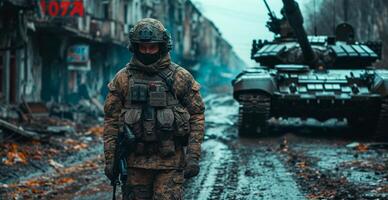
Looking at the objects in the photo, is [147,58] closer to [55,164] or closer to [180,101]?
[180,101]

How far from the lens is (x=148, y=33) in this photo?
16.2 feet

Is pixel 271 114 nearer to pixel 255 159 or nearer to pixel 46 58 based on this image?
pixel 255 159

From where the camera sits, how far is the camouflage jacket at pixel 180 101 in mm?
5016

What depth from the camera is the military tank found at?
13.4 m

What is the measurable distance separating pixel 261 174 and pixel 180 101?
4.30 m

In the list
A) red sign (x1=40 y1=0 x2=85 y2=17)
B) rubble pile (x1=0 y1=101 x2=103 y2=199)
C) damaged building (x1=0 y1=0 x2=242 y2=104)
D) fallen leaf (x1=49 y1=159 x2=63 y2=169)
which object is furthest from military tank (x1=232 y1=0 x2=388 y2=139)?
red sign (x1=40 y1=0 x2=85 y2=17)

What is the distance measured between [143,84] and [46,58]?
70.8 feet

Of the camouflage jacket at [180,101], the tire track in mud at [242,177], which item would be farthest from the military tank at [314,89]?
the camouflage jacket at [180,101]

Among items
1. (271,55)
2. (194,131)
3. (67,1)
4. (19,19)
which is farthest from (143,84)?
(67,1)

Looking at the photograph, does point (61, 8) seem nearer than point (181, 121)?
No

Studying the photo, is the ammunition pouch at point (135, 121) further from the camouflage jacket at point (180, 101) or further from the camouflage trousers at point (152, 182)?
the camouflage trousers at point (152, 182)

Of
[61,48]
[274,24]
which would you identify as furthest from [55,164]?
[61,48]

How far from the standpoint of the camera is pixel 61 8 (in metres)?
22.6

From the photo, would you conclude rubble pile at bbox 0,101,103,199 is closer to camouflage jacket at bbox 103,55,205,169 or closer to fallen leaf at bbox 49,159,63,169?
fallen leaf at bbox 49,159,63,169
